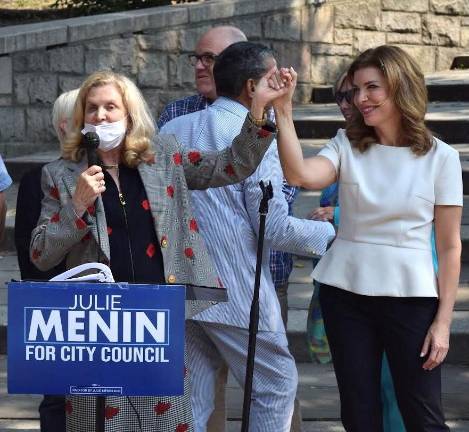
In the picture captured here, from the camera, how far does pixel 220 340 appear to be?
14.9ft

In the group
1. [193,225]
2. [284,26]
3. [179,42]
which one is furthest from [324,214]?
[284,26]

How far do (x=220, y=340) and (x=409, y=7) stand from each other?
33.1ft

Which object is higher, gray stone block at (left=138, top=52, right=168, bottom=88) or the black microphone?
gray stone block at (left=138, top=52, right=168, bottom=88)

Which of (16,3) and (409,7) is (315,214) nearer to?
(409,7)

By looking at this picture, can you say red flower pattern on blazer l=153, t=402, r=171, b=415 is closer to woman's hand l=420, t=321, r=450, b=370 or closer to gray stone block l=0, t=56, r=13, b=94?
woman's hand l=420, t=321, r=450, b=370

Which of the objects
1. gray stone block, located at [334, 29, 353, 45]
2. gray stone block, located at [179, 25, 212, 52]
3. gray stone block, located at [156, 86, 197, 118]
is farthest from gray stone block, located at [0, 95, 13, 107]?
gray stone block, located at [334, 29, 353, 45]

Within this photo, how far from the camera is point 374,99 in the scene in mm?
4301

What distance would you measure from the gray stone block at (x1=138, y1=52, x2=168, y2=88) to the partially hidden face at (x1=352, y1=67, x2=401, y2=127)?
23.5 feet

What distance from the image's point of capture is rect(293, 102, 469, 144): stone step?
34.6ft

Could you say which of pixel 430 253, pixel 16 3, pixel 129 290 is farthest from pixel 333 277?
pixel 16 3

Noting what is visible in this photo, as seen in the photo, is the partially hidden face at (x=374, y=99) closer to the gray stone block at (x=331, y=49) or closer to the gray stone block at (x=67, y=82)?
the gray stone block at (x=67, y=82)

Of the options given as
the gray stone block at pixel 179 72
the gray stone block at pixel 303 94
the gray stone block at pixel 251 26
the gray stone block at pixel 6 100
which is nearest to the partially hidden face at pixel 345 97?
the gray stone block at pixel 6 100

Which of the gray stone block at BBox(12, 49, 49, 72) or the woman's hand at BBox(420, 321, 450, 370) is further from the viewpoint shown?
the gray stone block at BBox(12, 49, 49, 72)

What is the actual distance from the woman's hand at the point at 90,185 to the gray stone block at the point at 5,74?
6697mm
